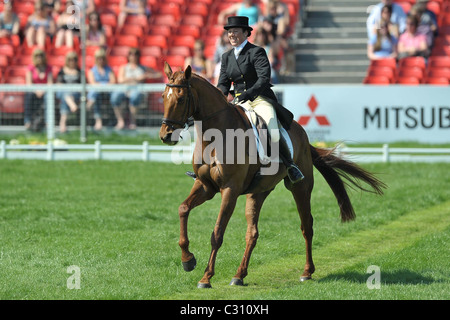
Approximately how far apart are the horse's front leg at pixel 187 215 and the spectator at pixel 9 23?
18286mm

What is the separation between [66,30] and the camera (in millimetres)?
25438

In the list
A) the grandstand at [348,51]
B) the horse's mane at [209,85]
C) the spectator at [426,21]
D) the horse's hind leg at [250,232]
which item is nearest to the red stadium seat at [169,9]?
the grandstand at [348,51]

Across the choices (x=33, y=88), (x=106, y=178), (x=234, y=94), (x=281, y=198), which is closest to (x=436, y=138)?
(x=281, y=198)

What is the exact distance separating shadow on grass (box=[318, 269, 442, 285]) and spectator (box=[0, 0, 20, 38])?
18.6 m

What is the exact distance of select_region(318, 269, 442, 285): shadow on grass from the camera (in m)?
9.26

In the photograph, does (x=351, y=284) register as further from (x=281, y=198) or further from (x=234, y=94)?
(x=281, y=198)

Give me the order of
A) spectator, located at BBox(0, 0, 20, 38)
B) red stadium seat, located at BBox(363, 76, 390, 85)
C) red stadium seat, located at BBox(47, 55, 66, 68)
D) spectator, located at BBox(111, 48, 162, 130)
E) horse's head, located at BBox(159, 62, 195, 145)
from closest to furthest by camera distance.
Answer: horse's head, located at BBox(159, 62, 195, 145), spectator, located at BBox(111, 48, 162, 130), red stadium seat, located at BBox(363, 76, 390, 85), red stadium seat, located at BBox(47, 55, 66, 68), spectator, located at BBox(0, 0, 20, 38)

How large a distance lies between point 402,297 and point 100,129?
14.9 metres

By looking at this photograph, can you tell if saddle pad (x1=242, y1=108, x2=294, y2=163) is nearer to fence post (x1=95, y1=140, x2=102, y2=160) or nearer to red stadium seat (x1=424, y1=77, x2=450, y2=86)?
fence post (x1=95, y1=140, x2=102, y2=160)

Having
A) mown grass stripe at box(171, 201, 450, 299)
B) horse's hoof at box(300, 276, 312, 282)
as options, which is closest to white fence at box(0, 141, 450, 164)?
mown grass stripe at box(171, 201, 450, 299)

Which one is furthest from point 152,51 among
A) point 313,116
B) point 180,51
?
point 313,116

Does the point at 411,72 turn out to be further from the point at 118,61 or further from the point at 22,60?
the point at 22,60

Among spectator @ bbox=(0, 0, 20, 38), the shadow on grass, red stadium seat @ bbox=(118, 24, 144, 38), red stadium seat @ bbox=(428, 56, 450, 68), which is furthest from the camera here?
spectator @ bbox=(0, 0, 20, 38)

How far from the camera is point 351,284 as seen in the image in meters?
9.03
